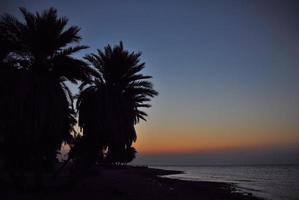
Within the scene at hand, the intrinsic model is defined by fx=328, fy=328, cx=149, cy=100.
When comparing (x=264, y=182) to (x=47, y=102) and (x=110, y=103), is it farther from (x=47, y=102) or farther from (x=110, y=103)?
(x=47, y=102)

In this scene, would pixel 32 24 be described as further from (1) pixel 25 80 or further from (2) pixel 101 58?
(2) pixel 101 58

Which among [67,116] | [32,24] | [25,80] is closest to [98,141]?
[67,116]

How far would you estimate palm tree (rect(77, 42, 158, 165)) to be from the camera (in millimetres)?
17816

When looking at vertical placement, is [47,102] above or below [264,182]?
above

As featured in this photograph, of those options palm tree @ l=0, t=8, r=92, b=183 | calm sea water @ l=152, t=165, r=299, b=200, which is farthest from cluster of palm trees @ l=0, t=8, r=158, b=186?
calm sea water @ l=152, t=165, r=299, b=200

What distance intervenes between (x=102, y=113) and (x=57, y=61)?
360 centimetres

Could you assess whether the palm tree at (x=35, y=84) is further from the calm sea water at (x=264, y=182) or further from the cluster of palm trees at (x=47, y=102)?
the calm sea water at (x=264, y=182)

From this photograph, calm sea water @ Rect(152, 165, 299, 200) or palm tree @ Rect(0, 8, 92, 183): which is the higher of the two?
palm tree @ Rect(0, 8, 92, 183)

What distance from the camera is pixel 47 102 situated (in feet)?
50.3

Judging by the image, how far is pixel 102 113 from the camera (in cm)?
1773

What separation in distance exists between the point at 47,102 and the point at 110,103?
12.4 ft

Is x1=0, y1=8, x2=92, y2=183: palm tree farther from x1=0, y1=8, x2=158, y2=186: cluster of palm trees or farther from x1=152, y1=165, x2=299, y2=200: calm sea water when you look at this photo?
x1=152, y1=165, x2=299, y2=200: calm sea water

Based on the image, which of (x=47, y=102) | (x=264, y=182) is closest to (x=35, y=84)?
(x=47, y=102)

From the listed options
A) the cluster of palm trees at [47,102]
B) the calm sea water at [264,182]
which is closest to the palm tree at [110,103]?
the cluster of palm trees at [47,102]
